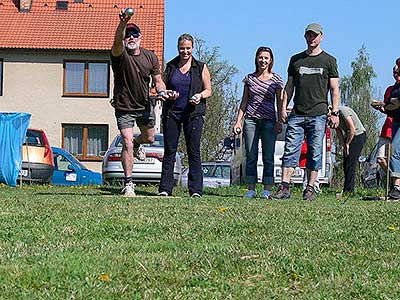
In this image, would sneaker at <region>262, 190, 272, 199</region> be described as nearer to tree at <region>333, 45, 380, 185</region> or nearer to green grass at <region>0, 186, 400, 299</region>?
green grass at <region>0, 186, 400, 299</region>

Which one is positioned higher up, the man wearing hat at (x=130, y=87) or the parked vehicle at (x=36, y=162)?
the man wearing hat at (x=130, y=87)

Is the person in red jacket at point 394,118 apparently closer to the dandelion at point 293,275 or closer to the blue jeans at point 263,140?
the blue jeans at point 263,140

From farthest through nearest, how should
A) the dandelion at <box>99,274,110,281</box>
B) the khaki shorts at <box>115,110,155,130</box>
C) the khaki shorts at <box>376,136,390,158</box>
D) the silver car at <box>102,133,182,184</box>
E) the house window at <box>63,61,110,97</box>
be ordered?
the house window at <box>63,61,110,97</box>
the silver car at <box>102,133,182,184</box>
the khaki shorts at <box>376,136,390,158</box>
the khaki shorts at <box>115,110,155,130</box>
the dandelion at <box>99,274,110,281</box>

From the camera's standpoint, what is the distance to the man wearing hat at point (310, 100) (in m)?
11.0

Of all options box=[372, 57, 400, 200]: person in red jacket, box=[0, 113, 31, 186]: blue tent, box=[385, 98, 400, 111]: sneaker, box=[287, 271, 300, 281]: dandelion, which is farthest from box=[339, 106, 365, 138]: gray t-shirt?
box=[287, 271, 300, 281]: dandelion

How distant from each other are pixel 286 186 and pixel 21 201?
139 inches

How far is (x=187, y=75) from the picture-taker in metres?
11.2

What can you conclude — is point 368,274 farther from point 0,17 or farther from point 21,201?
point 0,17

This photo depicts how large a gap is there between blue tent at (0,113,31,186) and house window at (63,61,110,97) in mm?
23620

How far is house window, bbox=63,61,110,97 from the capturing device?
42.7 m

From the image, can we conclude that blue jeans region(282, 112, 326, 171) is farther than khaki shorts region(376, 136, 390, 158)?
No

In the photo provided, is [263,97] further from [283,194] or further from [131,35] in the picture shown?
[131,35]

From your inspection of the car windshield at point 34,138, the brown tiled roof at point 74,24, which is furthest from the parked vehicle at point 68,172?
the brown tiled roof at point 74,24

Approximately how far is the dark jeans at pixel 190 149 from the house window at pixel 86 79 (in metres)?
31.6
